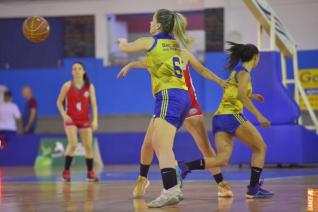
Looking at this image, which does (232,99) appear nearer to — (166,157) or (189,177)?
(166,157)

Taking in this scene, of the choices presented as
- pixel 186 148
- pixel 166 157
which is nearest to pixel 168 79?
pixel 166 157

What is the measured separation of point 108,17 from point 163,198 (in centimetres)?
Answer: 1653

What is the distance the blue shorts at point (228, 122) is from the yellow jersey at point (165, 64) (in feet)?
3.57

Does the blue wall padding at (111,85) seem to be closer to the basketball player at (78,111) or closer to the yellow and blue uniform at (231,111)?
the basketball player at (78,111)

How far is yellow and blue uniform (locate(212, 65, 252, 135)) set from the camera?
27.4ft

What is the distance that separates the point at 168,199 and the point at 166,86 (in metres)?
1.16

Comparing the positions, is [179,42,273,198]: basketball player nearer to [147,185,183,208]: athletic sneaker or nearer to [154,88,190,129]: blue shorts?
[154,88,190,129]: blue shorts

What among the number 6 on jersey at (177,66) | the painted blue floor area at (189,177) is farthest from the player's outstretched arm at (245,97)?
the painted blue floor area at (189,177)

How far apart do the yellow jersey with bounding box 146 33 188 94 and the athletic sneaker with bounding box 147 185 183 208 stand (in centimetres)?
105

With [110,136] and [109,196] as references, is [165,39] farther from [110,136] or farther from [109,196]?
[110,136]

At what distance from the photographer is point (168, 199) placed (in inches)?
279

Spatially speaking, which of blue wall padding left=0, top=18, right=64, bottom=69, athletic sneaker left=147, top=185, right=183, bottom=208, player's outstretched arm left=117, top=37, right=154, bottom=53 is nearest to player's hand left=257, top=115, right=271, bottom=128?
athletic sneaker left=147, top=185, right=183, bottom=208

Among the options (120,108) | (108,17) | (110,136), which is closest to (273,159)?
(110,136)

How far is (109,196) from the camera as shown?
8742 mm
